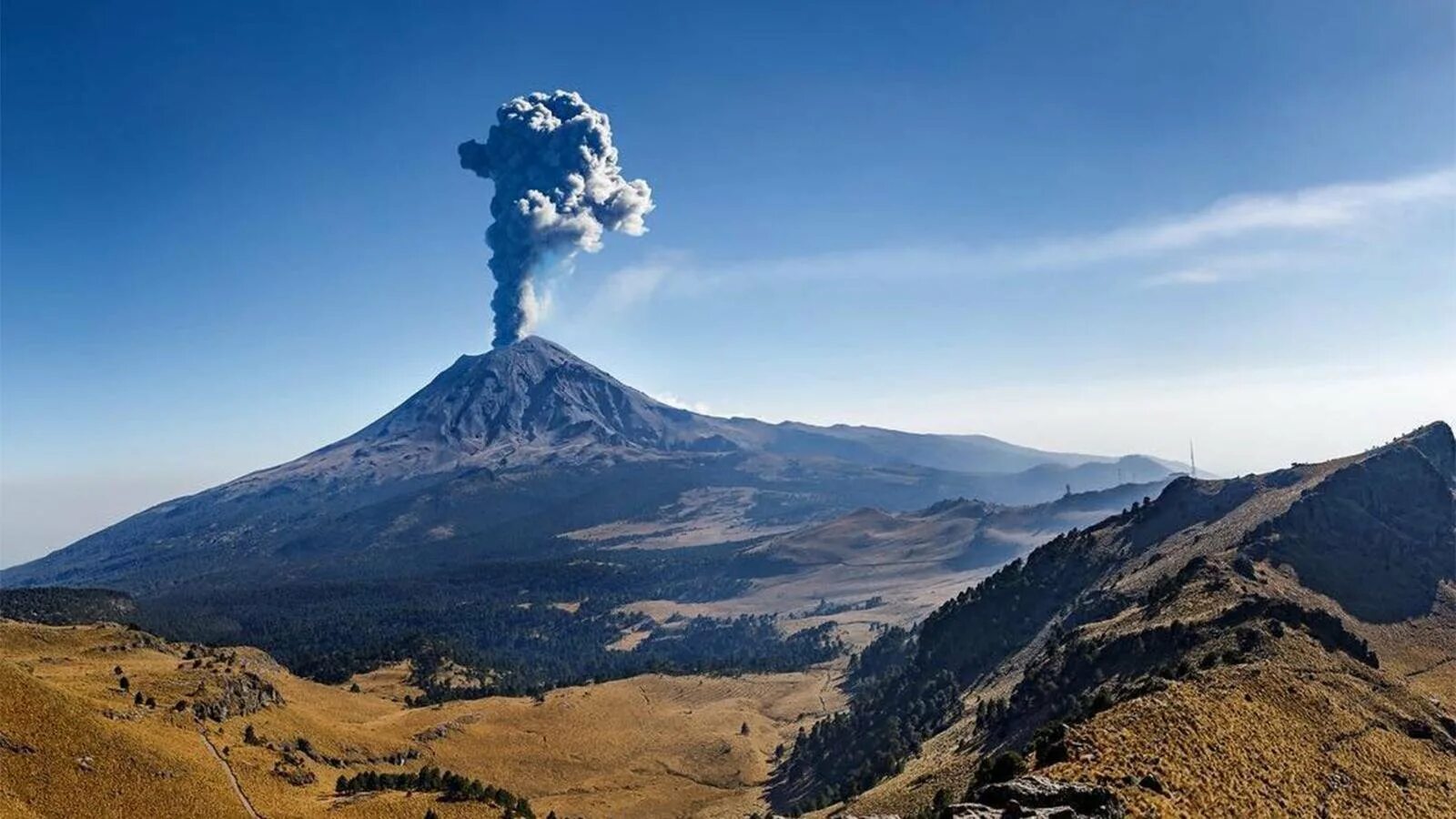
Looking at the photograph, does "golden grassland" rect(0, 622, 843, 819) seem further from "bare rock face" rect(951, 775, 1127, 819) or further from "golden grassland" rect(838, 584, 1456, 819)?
"bare rock face" rect(951, 775, 1127, 819)

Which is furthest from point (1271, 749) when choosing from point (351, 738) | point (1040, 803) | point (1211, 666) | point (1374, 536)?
point (351, 738)

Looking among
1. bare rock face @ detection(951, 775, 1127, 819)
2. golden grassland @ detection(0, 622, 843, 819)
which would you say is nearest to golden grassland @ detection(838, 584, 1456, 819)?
bare rock face @ detection(951, 775, 1127, 819)

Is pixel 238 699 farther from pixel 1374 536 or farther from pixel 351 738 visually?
pixel 1374 536

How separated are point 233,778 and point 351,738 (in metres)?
32.7

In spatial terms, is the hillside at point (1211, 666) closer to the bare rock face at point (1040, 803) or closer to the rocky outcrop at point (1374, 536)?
the rocky outcrop at point (1374, 536)

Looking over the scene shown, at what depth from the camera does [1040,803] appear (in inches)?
1340

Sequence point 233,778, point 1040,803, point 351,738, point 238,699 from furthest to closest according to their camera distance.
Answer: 1. point 351,738
2. point 238,699
3. point 233,778
4. point 1040,803

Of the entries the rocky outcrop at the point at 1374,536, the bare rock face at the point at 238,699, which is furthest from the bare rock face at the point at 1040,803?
the bare rock face at the point at 238,699

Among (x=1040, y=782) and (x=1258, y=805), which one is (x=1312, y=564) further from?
(x=1040, y=782)

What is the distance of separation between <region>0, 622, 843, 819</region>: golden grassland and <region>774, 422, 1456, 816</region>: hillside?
19.0 meters

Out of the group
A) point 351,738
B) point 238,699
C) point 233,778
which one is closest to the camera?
point 233,778

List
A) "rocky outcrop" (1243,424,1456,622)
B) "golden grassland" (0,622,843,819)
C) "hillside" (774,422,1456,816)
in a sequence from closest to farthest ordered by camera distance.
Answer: "hillside" (774,422,1456,816) < "golden grassland" (0,622,843,819) < "rocky outcrop" (1243,424,1456,622)

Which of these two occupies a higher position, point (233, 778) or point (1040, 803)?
point (1040, 803)

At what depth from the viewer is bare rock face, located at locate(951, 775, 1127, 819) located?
3278 centimetres
